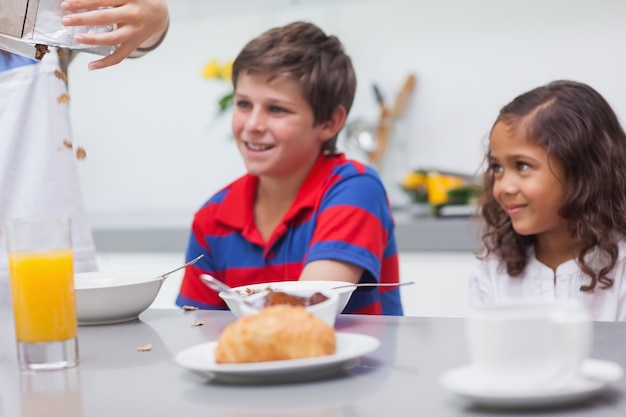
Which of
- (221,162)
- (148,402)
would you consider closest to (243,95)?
(148,402)

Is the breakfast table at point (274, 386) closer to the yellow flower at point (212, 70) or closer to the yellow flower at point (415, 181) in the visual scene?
the yellow flower at point (415, 181)

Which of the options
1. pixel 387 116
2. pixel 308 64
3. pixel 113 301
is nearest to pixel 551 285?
pixel 308 64

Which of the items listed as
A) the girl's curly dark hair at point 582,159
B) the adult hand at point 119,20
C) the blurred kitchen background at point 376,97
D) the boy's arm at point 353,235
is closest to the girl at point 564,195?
the girl's curly dark hair at point 582,159

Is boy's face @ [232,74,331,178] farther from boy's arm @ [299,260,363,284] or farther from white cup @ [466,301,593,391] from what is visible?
white cup @ [466,301,593,391]

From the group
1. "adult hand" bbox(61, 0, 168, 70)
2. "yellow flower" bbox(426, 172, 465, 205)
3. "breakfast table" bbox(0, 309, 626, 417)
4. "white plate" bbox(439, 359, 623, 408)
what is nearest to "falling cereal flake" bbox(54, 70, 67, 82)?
"adult hand" bbox(61, 0, 168, 70)

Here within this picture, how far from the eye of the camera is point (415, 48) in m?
2.98

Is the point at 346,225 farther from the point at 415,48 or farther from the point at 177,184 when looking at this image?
the point at 177,184

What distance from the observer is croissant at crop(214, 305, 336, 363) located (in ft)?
2.26

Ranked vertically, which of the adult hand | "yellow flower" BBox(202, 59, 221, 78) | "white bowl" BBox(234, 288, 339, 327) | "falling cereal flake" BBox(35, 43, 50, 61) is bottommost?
"white bowl" BBox(234, 288, 339, 327)

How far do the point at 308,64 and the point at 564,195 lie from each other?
0.57 m

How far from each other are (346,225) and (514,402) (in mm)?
936

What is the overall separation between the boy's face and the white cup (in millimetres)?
1180

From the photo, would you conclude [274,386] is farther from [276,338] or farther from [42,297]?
[42,297]

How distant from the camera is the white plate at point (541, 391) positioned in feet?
1.89
